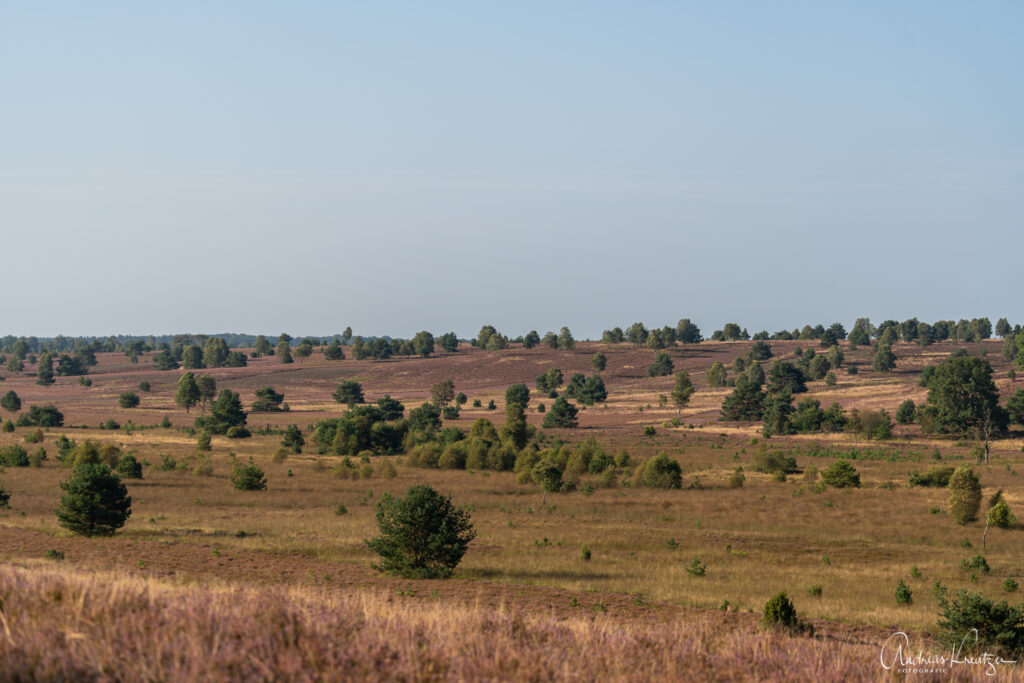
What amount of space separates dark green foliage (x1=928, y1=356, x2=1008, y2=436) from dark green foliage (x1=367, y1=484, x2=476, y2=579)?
81.8 metres

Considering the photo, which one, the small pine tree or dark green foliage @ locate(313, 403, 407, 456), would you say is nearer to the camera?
the small pine tree

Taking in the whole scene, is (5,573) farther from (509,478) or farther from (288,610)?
(509,478)

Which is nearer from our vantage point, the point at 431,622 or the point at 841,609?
the point at 431,622

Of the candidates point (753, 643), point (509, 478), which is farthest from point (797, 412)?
point (753, 643)

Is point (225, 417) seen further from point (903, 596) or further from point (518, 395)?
point (903, 596)

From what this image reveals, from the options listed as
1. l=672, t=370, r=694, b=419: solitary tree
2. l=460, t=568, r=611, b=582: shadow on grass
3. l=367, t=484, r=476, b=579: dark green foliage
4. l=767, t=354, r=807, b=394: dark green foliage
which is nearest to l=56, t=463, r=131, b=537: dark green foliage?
l=367, t=484, r=476, b=579: dark green foliage

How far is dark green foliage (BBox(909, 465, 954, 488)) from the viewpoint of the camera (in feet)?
185

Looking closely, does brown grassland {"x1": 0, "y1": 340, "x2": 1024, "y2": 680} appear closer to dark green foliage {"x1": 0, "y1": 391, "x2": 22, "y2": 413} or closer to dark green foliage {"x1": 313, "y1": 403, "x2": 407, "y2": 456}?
dark green foliage {"x1": 313, "y1": 403, "x2": 407, "y2": 456}

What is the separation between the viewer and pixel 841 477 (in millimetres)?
56875

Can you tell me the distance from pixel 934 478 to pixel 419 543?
43.4 metres

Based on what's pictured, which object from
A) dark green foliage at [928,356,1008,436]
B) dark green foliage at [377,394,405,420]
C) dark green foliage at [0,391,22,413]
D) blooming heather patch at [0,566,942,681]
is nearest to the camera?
blooming heather patch at [0,566,942,681]

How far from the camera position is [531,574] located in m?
29.9

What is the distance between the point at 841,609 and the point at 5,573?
2332cm

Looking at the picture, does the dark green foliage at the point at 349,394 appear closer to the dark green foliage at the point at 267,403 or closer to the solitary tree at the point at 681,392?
the dark green foliage at the point at 267,403
